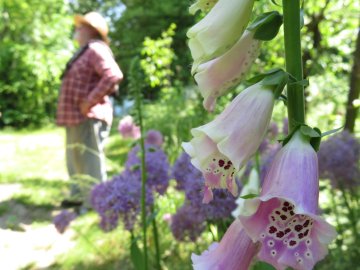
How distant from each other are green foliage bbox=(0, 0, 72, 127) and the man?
6211mm

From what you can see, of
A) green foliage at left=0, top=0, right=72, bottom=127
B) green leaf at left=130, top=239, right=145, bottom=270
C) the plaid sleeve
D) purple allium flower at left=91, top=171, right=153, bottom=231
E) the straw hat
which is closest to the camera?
green leaf at left=130, top=239, right=145, bottom=270

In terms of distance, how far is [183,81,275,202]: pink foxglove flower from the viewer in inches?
27.3

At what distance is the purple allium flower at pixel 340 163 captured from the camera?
1.90m

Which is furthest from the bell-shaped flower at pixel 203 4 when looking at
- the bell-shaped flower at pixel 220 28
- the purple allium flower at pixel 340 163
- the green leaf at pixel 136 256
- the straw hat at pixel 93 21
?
the straw hat at pixel 93 21

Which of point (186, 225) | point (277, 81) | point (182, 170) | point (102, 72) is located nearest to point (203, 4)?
point (277, 81)

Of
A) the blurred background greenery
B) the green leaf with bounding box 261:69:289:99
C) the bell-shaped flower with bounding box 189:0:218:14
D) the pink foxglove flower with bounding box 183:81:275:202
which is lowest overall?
the blurred background greenery

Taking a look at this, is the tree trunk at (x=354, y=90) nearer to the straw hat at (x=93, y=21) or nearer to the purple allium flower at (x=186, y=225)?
the purple allium flower at (x=186, y=225)

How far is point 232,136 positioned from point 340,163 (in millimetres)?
1327

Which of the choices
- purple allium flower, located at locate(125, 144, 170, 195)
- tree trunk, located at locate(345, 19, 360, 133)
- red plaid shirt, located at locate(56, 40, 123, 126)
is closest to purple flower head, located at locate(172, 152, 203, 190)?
purple allium flower, located at locate(125, 144, 170, 195)

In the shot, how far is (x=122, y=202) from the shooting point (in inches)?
62.7

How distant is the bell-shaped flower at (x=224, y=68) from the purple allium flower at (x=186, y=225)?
901 mm

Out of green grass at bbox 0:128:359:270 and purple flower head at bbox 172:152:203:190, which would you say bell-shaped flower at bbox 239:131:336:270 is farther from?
purple flower head at bbox 172:152:203:190

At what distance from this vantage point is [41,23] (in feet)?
36.1

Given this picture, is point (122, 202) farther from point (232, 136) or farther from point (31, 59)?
point (31, 59)
